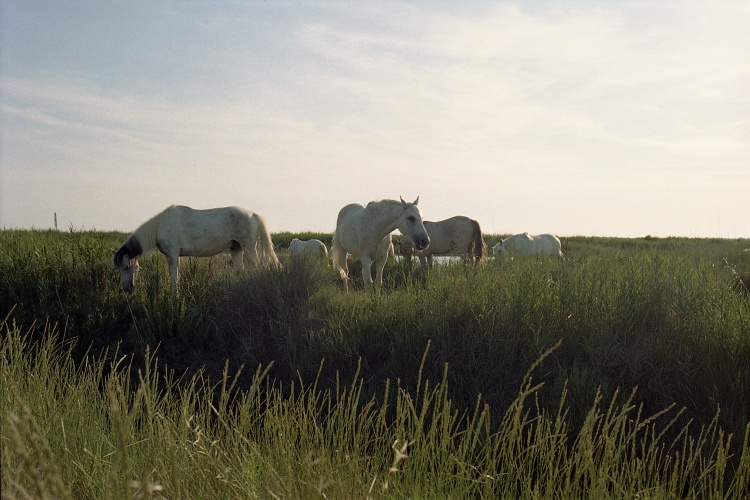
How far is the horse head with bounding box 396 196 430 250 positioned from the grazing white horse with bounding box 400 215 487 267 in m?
4.02

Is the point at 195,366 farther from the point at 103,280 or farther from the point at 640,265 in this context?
the point at 640,265

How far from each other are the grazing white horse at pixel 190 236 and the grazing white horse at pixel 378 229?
1406 mm

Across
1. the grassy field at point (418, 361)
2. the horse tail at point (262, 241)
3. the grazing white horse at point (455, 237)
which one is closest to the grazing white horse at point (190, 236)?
the horse tail at point (262, 241)

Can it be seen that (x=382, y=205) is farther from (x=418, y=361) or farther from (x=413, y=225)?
(x=418, y=361)

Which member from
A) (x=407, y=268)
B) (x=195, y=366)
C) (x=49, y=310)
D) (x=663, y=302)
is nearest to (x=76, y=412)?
(x=195, y=366)

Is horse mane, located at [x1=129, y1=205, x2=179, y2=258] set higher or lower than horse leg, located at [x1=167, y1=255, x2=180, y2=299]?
higher

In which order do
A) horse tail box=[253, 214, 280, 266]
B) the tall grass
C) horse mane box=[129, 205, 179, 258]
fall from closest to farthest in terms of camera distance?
the tall grass → horse mane box=[129, 205, 179, 258] → horse tail box=[253, 214, 280, 266]

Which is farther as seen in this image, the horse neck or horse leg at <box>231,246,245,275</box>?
horse leg at <box>231,246,245,275</box>

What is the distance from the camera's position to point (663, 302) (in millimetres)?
7062

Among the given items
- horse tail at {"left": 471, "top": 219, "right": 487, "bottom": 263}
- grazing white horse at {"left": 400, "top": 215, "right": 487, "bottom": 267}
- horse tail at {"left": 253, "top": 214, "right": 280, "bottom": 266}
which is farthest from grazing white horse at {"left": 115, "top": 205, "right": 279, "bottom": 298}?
horse tail at {"left": 471, "top": 219, "right": 487, "bottom": 263}

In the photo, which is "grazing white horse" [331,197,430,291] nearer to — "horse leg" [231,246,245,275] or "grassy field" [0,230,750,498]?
"grassy field" [0,230,750,498]

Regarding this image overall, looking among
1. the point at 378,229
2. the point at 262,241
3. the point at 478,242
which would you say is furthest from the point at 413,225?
the point at 478,242

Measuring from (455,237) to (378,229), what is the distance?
4.77 meters

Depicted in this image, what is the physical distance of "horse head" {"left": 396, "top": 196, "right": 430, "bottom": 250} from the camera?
1066cm
